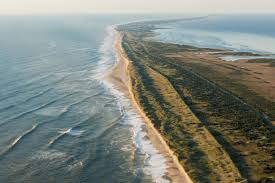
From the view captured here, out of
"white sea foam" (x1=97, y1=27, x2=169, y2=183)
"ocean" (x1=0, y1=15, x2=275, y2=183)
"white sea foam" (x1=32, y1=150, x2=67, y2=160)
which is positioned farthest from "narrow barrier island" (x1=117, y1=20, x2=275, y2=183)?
"white sea foam" (x1=32, y1=150, x2=67, y2=160)

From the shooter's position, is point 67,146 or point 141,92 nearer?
point 67,146

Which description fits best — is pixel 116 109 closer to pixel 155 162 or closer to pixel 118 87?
pixel 118 87

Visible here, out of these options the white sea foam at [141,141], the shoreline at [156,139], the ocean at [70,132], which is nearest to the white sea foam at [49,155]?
the ocean at [70,132]

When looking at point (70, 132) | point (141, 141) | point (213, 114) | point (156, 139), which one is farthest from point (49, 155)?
point (213, 114)

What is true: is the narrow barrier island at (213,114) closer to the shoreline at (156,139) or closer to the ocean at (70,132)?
the shoreline at (156,139)

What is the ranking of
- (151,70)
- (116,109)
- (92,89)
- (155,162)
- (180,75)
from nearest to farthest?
(155,162), (116,109), (92,89), (180,75), (151,70)

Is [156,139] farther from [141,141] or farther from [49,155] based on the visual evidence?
[49,155]

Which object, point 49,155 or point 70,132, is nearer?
point 49,155

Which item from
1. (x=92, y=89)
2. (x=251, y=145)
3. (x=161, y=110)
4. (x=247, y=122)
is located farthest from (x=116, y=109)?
(x=251, y=145)
